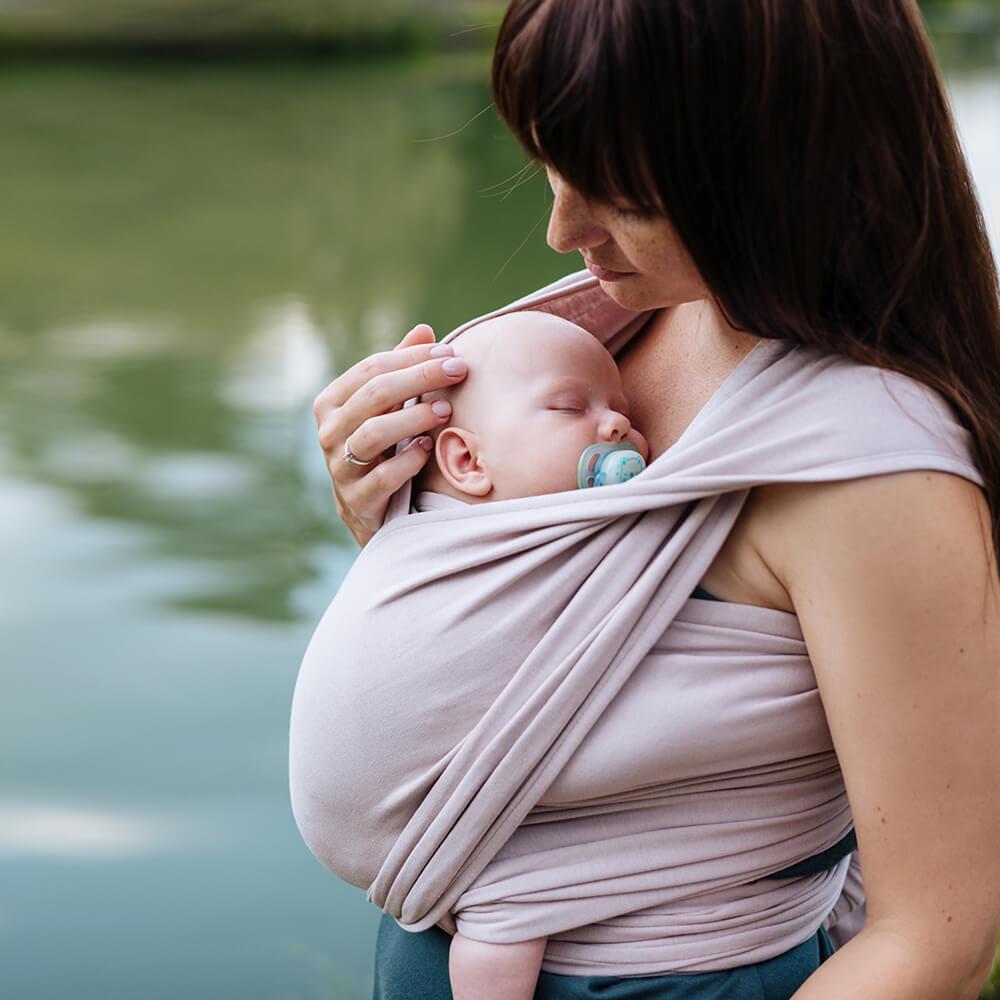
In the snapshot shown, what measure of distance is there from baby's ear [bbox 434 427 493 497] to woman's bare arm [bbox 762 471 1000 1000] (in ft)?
0.97

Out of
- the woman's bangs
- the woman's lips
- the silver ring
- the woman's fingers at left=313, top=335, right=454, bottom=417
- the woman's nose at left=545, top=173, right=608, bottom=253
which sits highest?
the woman's bangs

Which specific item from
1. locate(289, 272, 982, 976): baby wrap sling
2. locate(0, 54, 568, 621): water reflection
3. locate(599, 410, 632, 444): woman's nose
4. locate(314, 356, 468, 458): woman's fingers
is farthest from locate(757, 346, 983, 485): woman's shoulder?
locate(0, 54, 568, 621): water reflection

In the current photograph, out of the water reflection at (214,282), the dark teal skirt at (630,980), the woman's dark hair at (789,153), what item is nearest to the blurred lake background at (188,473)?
the water reflection at (214,282)

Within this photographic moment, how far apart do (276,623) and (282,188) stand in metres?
6.01

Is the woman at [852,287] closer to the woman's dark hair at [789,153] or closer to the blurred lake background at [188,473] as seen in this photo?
the woman's dark hair at [789,153]

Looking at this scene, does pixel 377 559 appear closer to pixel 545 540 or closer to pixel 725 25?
pixel 545 540

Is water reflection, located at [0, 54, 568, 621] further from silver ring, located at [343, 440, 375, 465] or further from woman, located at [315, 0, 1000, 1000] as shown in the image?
woman, located at [315, 0, 1000, 1000]

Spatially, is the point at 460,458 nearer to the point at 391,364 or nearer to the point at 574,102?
the point at 391,364

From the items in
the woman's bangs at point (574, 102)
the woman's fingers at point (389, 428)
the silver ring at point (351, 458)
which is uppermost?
the woman's bangs at point (574, 102)

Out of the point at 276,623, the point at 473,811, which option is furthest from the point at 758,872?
the point at 276,623

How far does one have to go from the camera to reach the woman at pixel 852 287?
2.98ft

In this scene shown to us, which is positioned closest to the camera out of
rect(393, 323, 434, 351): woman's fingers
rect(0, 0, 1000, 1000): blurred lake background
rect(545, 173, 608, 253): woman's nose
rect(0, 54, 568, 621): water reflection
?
rect(545, 173, 608, 253): woman's nose

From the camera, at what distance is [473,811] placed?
1.04 m

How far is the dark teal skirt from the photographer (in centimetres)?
107
